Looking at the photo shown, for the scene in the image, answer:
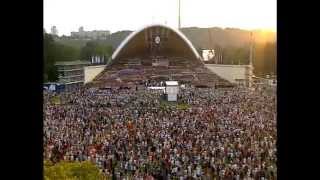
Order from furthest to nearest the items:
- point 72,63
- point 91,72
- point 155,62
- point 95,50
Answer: point 155,62
point 91,72
point 95,50
point 72,63

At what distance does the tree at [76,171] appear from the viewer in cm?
451

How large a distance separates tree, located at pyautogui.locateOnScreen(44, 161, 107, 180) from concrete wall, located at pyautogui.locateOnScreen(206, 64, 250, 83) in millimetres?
2392

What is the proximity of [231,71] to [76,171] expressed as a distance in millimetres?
2847

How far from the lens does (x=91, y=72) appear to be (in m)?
6.79

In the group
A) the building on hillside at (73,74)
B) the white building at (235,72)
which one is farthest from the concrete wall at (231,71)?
the building on hillside at (73,74)

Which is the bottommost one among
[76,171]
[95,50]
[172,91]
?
[76,171]

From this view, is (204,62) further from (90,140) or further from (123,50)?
(90,140)

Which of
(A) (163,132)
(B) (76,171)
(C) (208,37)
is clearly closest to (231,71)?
(C) (208,37)

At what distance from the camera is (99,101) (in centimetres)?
701

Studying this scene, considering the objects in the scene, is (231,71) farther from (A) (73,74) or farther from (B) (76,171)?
(B) (76,171)

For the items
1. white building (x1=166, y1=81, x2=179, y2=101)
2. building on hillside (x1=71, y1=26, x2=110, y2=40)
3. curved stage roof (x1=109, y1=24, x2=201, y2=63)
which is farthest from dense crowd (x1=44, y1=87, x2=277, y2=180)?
building on hillside (x1=71, y1=26, x2=110, y2=40)
